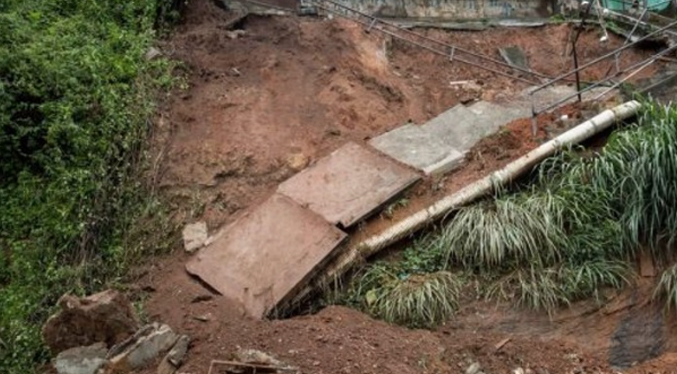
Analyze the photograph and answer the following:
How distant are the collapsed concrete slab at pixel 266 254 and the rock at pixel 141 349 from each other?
74 cm

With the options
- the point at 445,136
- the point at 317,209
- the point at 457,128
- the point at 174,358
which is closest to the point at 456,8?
the point at 457,128

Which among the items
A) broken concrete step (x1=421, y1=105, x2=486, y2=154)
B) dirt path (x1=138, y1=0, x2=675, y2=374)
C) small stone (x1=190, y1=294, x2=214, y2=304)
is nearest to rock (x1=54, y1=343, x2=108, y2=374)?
dirt path (x1=138, y1=0, x2=675, y2=374)

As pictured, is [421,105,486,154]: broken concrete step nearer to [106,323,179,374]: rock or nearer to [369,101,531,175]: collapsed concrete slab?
[369,101,531,175]: collapsed concrete slab

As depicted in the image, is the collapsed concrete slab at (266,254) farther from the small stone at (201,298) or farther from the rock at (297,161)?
the rock at (297,161)

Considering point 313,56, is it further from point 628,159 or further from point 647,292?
point 647,292

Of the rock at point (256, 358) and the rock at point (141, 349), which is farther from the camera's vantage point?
the rock at point (141, 349)

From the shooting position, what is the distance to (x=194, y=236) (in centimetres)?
596

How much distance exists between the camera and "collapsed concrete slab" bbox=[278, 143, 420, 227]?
607 centimetres

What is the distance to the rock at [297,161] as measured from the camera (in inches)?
261

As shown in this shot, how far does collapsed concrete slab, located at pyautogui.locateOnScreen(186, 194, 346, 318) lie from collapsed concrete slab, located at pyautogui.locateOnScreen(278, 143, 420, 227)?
152mm

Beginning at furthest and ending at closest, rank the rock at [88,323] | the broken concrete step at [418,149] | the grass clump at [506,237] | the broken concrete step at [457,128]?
the broken concrete step at [457,128] → the broken concrete step at [418,149] → the grass clump at [506,237] → the rock at [88,323]

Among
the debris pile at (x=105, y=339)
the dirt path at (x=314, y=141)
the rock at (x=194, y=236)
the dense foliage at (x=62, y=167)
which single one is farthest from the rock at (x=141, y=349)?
the rock at (x=194, y=236)

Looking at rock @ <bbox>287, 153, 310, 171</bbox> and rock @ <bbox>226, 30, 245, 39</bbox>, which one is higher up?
rock @ <bbox>226, 30, 245, 39</bbox>

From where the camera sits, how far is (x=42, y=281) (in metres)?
5.37
